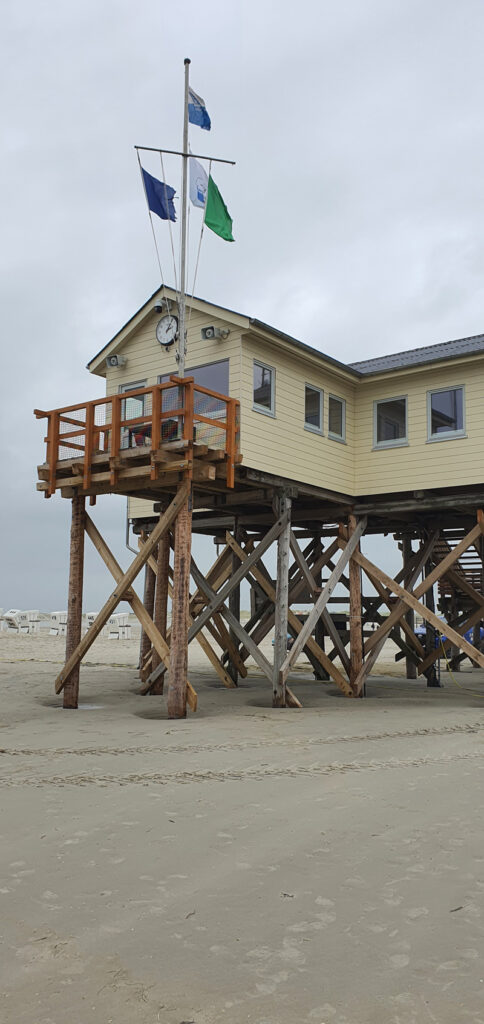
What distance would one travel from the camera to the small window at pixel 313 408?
1591 cm

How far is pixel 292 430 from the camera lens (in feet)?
50.2

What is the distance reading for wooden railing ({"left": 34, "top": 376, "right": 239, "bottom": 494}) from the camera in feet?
41.5

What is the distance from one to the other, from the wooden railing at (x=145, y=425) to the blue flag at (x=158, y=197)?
355 cm

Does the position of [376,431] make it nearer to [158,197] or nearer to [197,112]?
[158,197]

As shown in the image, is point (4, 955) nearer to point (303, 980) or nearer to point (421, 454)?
point (303, 980)

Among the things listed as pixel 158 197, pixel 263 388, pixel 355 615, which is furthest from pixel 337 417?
pixel 158 197

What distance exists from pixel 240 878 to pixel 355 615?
12.2 metres

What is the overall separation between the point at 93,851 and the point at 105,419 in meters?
9.09

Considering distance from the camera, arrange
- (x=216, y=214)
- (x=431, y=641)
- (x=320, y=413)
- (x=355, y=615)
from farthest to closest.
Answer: (x=431, y=641) → (x=355, y=615) → (x=320, y=413) → (x=216, y=214)

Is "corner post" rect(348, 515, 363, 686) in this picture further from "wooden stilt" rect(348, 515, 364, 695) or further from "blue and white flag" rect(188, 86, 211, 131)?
"blue and white flag" rect(188, 86, 211, 131)

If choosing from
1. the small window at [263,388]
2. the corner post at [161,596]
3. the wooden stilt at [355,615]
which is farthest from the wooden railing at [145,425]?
the wooden stilt at [355,615]

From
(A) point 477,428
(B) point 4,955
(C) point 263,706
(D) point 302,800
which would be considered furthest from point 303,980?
(A) point 477,428

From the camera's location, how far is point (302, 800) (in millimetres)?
7105

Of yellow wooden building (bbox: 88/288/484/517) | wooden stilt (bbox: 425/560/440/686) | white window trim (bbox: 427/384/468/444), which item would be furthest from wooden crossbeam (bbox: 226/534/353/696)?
white window trim (bbox: 427/384/468/444)
